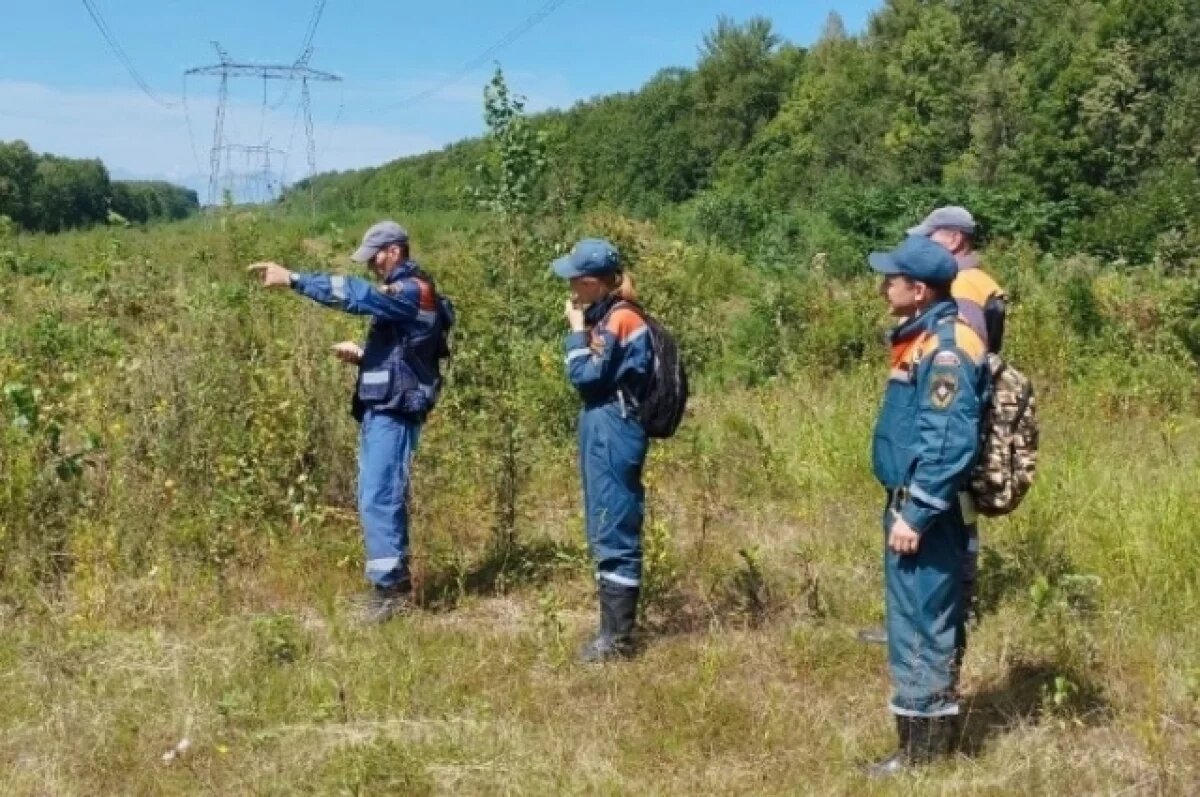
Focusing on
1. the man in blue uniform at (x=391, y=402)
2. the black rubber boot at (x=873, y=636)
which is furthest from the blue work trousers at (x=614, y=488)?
the black rubber boot at (x=873, y=636)

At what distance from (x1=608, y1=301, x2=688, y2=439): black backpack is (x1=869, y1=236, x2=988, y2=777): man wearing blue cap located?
0.99 metres

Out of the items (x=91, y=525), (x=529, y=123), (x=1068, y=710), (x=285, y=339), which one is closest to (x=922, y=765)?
(x=1068, y=710)

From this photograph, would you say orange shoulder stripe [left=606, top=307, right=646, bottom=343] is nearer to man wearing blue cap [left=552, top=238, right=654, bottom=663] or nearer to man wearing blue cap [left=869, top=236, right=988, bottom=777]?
man wearing blue cap [left=552, top=238, right=654, bottom=663]

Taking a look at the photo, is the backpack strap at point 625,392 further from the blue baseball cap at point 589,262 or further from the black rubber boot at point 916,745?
the black rubber boot at point 916,745

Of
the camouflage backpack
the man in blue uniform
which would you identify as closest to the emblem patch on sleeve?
the camouflage backpack

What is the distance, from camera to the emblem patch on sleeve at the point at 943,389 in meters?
3.25

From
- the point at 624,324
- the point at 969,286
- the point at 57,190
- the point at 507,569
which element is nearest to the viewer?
the point at 624,324

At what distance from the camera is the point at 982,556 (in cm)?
529

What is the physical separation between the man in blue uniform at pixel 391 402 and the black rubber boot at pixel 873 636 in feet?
6.37

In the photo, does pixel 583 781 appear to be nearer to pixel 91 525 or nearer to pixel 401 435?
pixel 401 435

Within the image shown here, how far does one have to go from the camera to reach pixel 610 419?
14.3 ft

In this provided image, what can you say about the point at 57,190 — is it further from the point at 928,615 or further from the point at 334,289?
the point at 928,615

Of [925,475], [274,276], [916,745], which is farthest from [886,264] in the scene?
[274,276]

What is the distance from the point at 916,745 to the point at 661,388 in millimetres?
1556
